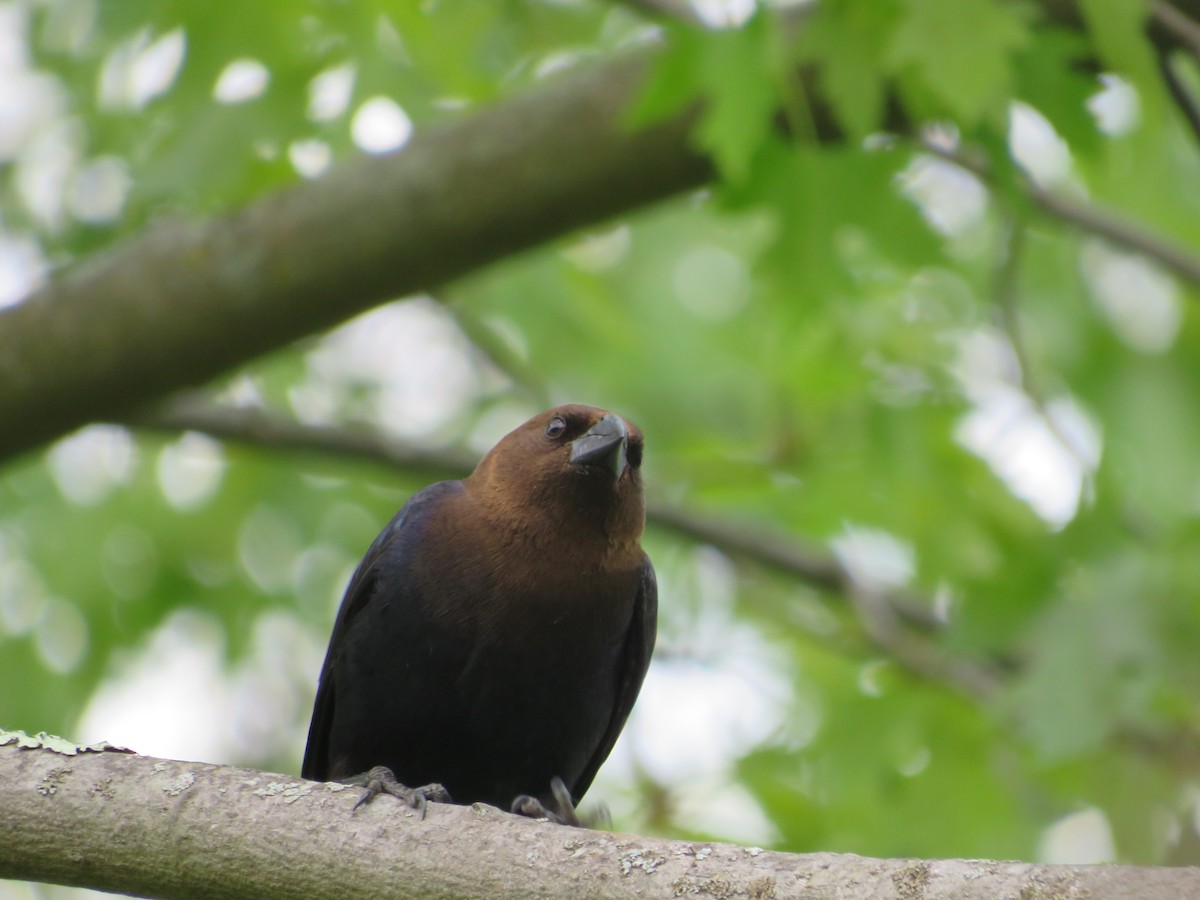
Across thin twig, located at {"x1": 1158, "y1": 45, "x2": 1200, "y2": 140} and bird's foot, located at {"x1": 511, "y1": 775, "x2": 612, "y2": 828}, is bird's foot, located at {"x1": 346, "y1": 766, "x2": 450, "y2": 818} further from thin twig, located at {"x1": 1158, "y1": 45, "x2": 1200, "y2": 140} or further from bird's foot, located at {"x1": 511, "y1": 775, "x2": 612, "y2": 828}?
thin twig, located at {"x1": 1158, "y1": 45, "x2": 1200, "y2": 140}

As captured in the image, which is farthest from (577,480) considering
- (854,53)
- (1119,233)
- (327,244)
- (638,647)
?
(1119,233)

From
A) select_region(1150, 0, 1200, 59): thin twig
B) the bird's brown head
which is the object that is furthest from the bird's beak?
select_region(1150, 0, 1200, 59): thin twig

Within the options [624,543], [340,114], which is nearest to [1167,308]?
[624,543]

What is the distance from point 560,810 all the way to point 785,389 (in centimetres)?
263

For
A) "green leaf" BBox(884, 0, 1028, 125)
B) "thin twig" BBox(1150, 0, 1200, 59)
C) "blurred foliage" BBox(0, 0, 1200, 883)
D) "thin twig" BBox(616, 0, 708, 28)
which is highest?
"green leaf" BBox(884, 0, 1028, 125)

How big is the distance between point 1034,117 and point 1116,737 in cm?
225

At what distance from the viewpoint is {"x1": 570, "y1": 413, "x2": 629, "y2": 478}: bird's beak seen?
181 inches

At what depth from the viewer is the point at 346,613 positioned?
15.1 feet

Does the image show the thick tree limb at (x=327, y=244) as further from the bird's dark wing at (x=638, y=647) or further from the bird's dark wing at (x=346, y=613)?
the bird's dark wing at (x=638, y=647)

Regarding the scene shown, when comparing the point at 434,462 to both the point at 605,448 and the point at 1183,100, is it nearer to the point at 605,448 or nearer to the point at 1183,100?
the point at 605,448

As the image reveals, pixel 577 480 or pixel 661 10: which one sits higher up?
pixel 661 10

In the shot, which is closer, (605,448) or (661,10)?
(605,448)

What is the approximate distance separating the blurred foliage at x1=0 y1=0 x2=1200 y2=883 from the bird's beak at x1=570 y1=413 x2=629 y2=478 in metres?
0.75

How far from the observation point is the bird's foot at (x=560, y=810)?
4336 mm
